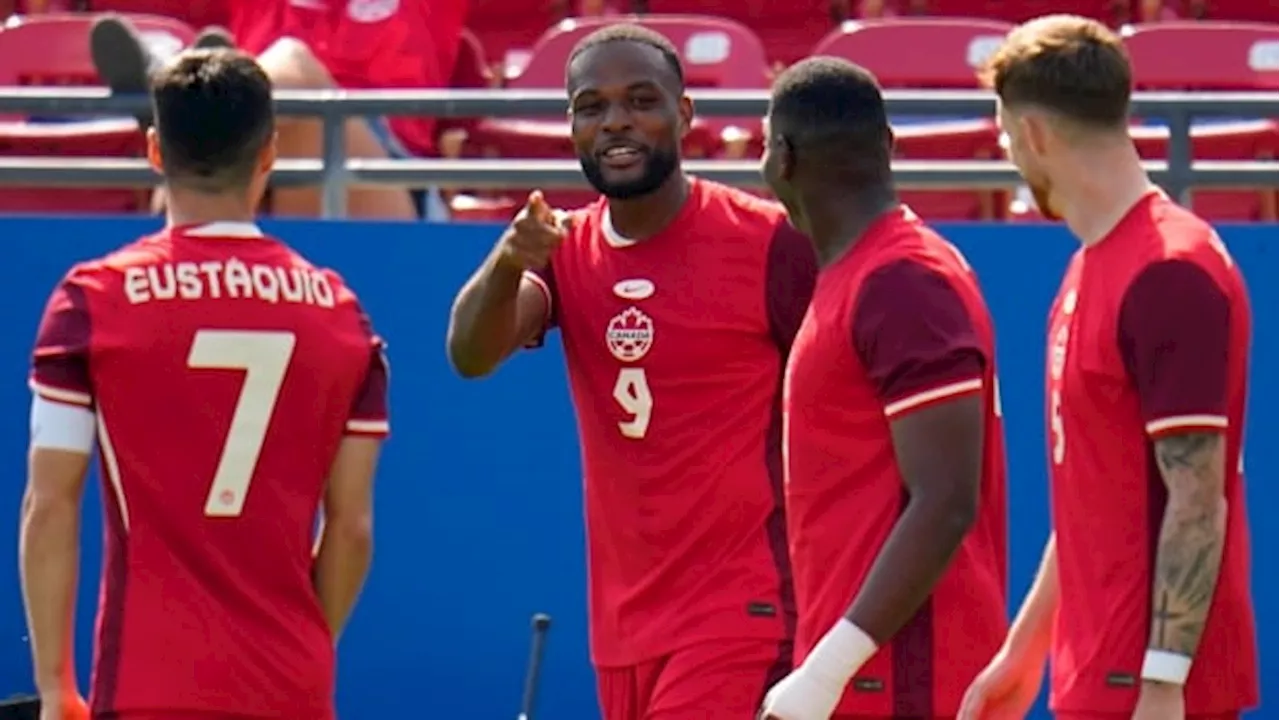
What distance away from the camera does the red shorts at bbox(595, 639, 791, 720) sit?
551cm

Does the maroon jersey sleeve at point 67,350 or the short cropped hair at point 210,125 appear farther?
the short cropped hair at point 210,125

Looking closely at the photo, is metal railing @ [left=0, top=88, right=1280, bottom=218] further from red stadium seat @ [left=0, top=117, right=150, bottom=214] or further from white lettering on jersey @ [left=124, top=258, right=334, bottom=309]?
white lettering on jersey @ [left=124, top=258, right=334, bottom=309]

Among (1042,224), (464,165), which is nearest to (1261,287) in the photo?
(1042,224)

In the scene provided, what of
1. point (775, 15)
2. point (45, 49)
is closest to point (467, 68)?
point (45, 49)

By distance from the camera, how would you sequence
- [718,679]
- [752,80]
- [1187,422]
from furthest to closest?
[752,80] < [718,679] < [1187,422]

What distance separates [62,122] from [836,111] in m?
5.37

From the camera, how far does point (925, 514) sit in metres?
4.56

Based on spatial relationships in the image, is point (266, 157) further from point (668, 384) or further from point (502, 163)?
point (502, 163)

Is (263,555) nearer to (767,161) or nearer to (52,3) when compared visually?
(767,161)

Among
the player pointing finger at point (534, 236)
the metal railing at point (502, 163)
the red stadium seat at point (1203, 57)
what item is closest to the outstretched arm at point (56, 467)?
the player pointing finger at point (534, 236)

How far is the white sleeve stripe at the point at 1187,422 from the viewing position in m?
4.44

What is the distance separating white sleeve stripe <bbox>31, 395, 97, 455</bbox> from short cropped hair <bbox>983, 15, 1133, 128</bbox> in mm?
1666

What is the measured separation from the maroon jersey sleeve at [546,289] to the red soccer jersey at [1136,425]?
1.40 metres

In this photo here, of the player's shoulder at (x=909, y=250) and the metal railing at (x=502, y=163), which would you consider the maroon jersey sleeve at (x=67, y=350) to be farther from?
the metal railing at (x=502, y=163)
